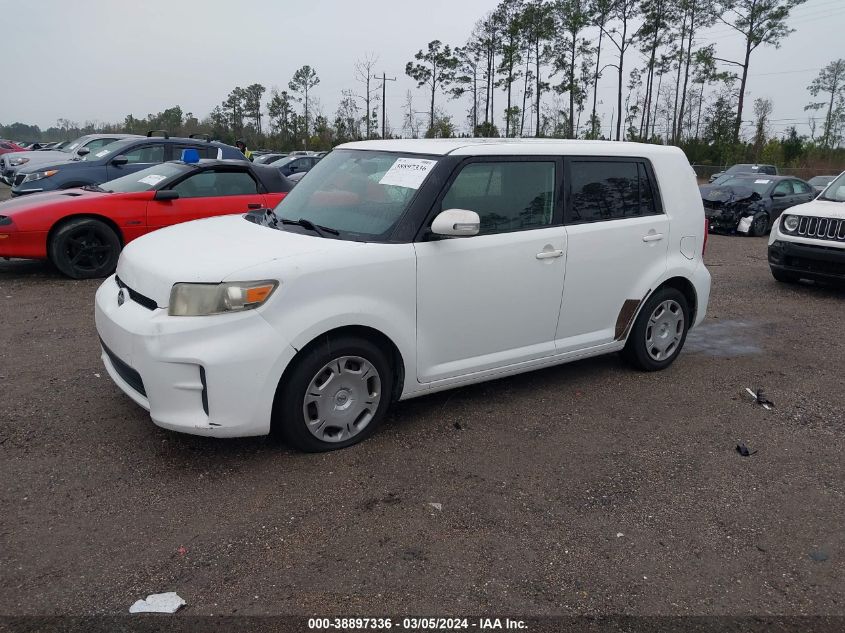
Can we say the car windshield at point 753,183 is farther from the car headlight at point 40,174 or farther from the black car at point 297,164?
the car headlight at point 40,174

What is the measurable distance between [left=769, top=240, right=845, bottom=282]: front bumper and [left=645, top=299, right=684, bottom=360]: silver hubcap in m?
4.29

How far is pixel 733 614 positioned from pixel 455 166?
2737 mm

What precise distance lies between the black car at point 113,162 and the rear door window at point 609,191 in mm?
8061

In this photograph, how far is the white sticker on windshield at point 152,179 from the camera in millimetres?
8445

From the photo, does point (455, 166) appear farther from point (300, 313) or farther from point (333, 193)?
point (300, 313)

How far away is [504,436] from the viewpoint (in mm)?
4227

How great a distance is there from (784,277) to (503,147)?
692 centimetres

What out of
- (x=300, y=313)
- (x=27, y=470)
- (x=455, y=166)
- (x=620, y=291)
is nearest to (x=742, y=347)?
(x=620, y=291)

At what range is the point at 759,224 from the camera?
1541 cm

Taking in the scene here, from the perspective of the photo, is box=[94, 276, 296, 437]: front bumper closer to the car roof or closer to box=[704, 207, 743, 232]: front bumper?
the car roof

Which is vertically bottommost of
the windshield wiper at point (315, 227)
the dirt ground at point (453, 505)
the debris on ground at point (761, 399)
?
the debris on ground at point (761, 399)

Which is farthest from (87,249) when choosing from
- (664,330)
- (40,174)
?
(664,330)

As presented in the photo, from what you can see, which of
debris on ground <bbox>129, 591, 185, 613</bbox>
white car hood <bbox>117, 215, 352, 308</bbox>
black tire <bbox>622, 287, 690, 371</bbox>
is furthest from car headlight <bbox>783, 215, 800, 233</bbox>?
debris on ground <bbox>129, 591, 185, 613</bbox>

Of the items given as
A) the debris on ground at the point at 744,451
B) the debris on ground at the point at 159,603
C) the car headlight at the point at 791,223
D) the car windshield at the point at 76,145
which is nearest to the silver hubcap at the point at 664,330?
the debris on ground at the point at 744,451
